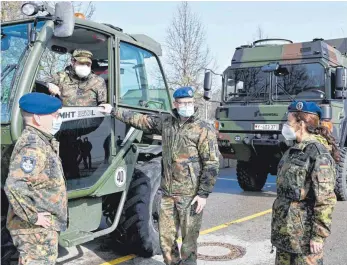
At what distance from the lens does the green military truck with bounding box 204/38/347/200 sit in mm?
8004

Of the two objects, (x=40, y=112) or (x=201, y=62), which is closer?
(x=40, y=112)

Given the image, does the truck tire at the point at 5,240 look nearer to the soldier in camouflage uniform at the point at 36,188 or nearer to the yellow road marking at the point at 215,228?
the soldier in camouflage uniform at the point at 36,188

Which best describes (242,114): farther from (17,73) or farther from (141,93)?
(17,73)

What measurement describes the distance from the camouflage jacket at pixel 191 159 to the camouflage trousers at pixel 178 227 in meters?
0.09

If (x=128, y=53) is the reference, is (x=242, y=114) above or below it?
below

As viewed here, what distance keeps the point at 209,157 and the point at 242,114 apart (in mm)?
4808

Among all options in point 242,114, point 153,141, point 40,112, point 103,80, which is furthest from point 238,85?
point 40,112

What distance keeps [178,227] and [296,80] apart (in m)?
Answer: 5.28

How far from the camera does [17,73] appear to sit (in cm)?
355

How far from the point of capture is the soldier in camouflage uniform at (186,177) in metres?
3.78

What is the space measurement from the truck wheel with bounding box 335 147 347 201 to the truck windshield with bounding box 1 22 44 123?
20.2 ft

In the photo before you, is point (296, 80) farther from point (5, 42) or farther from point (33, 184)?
point (33, 184)

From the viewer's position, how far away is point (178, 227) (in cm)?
387

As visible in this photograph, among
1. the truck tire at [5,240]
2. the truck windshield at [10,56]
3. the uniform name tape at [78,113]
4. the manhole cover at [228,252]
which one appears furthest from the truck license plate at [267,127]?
the truck tire at [5,240]
